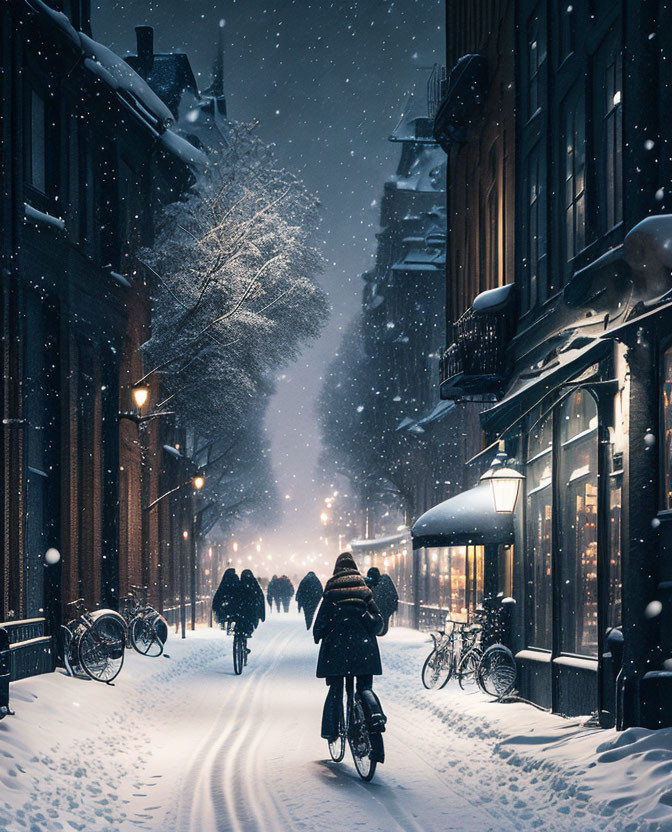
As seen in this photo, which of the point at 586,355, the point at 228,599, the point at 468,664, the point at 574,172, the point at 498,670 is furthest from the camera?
the point at 228,599

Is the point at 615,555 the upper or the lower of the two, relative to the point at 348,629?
upper

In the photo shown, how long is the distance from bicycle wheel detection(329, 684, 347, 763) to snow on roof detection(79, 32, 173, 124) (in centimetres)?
1472

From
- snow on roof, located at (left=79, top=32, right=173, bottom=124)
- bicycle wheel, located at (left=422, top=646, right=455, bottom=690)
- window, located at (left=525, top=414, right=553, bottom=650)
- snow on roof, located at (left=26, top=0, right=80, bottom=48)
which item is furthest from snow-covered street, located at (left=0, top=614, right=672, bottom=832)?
snow on roof, located at (left=79, top=32, right=173, bottom=124)

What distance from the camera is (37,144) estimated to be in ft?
63.9

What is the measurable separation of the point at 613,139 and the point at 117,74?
14097 mm

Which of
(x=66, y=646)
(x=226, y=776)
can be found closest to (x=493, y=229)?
(x=66, y=646)

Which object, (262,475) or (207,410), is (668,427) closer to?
(207,410)

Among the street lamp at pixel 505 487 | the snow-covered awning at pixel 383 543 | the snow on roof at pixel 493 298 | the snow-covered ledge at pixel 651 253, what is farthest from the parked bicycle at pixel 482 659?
the snow-covered awning at pixel 383 543

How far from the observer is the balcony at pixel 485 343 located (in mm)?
18406

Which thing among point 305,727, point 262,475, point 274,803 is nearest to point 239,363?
point 305,727

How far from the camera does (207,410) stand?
31.5 metres

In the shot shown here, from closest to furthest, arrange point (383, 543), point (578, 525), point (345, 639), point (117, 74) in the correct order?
point (345, 639), point (578, 525), point (117, 74), point (383, 543)

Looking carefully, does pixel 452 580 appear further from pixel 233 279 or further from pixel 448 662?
pixel 448 662

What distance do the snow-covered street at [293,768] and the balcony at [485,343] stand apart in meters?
5.45
